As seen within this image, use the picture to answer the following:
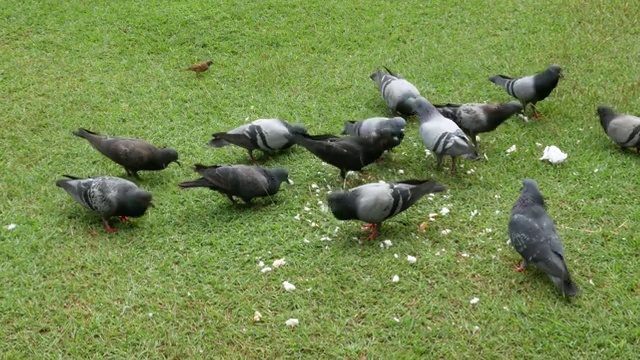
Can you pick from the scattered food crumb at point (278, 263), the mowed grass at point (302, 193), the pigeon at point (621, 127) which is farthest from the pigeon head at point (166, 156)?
the pigeon at point (621, 127)

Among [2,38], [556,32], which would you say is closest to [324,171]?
[556,32]

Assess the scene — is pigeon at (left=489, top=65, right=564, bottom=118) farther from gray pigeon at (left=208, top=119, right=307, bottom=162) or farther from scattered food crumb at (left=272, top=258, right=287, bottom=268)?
scattered food crumb at (left=272, top=258, right=287, bottom=268)

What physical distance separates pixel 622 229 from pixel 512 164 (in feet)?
4.21

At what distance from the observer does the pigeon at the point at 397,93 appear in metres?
6.67

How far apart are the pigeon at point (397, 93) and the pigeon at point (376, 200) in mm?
1785

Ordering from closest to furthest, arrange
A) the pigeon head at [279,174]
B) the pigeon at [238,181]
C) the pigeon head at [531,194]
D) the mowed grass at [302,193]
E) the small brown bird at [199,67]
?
the mowed grass at [302,193] → the pigeon head at [531,194] → the pigeon at [238,181] → the pigeon head at [279,174] → the small brown bird at [199,67]

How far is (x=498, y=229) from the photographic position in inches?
200

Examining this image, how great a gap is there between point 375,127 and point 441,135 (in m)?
0.67

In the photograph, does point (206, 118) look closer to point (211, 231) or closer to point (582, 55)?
point (211, 231)

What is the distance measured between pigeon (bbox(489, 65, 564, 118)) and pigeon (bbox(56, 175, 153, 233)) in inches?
165

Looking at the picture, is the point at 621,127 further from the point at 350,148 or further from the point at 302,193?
the point at 302,193

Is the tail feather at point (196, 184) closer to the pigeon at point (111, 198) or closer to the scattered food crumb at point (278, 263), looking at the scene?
the pigeon at point (111, 198)

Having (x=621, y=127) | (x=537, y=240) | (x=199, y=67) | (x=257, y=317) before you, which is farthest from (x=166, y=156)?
(x=621, y=127)

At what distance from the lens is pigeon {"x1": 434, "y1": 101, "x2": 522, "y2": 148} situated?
20.0ft
